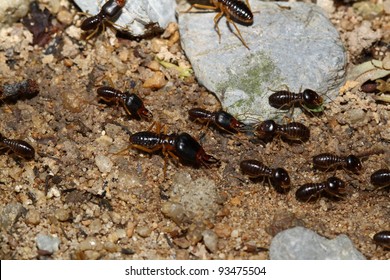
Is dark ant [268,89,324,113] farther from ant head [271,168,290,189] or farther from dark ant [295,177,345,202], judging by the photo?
dark ant [295,177,345,202]

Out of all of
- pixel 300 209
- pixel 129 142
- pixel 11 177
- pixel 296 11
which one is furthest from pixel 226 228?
pixel 296 11

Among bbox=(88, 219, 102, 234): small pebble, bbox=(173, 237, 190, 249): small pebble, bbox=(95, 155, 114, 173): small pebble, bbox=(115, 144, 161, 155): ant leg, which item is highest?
bbox=(115, 144, 161, 155): ant leg

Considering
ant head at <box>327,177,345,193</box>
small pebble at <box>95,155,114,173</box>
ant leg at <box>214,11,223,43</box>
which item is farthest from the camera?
ant leg at <box>214,11,223,43</box>

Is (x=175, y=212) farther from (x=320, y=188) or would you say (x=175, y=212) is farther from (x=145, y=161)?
(x=320, y=188)

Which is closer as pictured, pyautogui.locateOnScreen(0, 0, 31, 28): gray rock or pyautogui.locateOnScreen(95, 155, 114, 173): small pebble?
pyautogui.locateOnScreen(95, 155, 114, 173): small pebble

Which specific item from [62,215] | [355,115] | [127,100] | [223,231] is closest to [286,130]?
[355,115]

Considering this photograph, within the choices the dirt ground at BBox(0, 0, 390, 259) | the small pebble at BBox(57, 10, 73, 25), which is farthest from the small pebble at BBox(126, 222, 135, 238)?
the small pebble at BBox(57, 10, 73, 25)
